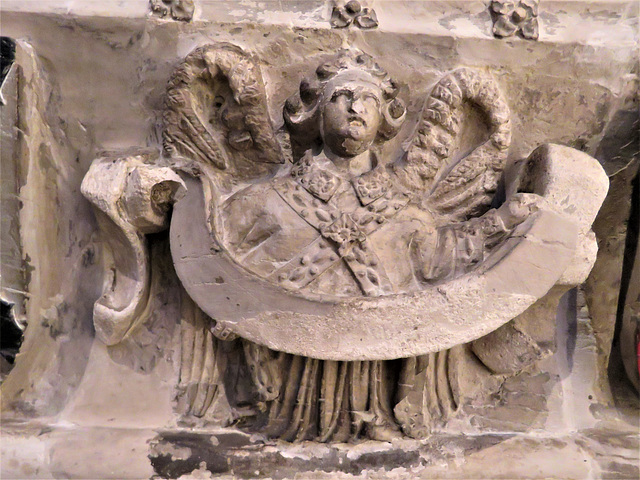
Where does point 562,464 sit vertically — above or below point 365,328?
below

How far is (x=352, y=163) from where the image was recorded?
7.15ft

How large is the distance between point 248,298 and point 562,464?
1228 mm

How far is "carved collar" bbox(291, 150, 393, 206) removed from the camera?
6.91 ft

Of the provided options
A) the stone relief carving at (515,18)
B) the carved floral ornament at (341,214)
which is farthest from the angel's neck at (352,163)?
the stone relief carving at (515,18)

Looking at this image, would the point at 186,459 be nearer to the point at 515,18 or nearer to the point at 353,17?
the point at 353,17

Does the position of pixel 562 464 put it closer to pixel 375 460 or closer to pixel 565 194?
pixel 375 460

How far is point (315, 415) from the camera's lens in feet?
7.04

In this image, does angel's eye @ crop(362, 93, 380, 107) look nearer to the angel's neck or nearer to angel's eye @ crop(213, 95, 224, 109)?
the angel's neck

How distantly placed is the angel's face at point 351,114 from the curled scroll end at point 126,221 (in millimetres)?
551

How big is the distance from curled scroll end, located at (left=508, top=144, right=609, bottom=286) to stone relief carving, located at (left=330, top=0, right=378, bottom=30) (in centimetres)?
76

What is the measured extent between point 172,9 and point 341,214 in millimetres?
950

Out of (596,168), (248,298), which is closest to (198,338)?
(248,298)

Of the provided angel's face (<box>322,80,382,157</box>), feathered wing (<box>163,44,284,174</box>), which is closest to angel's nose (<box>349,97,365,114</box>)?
angel's face (<box>322,80,382,157</box>)

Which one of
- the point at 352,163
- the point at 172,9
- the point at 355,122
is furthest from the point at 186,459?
the point at 172,9
